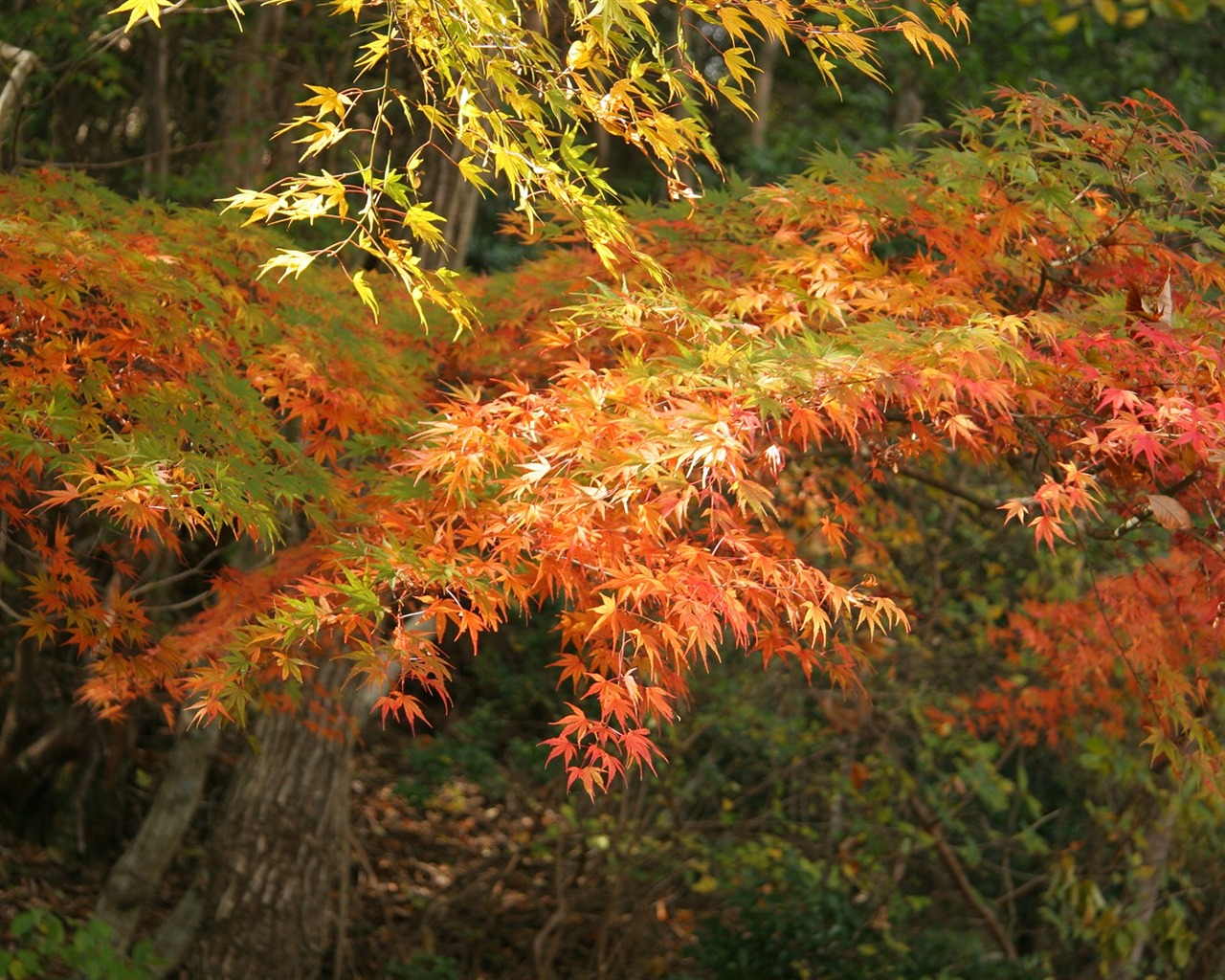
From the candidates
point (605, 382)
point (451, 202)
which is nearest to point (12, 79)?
point (451, 202)

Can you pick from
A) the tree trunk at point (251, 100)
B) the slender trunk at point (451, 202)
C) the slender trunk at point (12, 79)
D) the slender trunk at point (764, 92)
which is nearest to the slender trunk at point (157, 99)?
the tree trunk at point (251, 100)

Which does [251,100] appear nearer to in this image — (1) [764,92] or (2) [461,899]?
(2) [461,899]

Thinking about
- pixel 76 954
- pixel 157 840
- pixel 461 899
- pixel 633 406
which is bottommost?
pixel 461 899

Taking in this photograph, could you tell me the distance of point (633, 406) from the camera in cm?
254

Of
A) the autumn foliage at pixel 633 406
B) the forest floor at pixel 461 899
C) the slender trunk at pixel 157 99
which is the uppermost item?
the slender trunk at pixel 157 99

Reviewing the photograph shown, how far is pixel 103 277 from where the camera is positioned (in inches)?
110

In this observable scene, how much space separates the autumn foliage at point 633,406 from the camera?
247cm

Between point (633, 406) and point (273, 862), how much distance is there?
3.68 m

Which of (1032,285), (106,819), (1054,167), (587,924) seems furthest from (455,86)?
(106,819)

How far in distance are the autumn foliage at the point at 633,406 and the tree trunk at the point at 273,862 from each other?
1.60 metres

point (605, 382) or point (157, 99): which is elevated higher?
point (157, 99)

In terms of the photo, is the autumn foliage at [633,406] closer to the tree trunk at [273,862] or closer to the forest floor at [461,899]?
the tree trunk at [273,862]

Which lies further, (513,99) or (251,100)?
(251,100)

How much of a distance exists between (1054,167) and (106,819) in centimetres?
568
